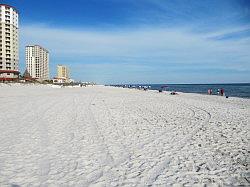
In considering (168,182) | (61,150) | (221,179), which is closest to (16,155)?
(61,150)

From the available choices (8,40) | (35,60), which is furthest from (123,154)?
(35,60)

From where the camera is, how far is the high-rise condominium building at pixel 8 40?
88.3 m

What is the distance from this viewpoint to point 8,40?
92.6 metres

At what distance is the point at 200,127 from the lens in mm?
10414

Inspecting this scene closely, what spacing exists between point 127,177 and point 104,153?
1699 millimetres

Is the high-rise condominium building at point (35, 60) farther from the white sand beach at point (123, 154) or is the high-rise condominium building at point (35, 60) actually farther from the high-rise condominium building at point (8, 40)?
the white sand beach at point (123, 154)

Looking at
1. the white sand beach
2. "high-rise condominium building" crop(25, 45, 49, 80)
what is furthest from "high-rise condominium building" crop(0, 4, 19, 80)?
the white sand beach

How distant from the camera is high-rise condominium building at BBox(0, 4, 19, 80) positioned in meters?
88.3

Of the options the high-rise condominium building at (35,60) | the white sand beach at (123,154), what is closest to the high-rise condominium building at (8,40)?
the high-rise condominium building at (35,60)

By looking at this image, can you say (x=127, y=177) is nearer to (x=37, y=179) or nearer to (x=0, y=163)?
(x=37, y=179)

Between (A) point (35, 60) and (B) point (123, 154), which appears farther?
(A) point (35, 60)

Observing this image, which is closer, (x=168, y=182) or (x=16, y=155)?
(x=168, y=182)

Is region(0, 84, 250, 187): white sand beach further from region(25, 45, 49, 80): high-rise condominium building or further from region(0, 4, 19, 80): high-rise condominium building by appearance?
region(25, 45, 49, 80): high-rise condominium building

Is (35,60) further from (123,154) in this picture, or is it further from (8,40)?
(123,154)
